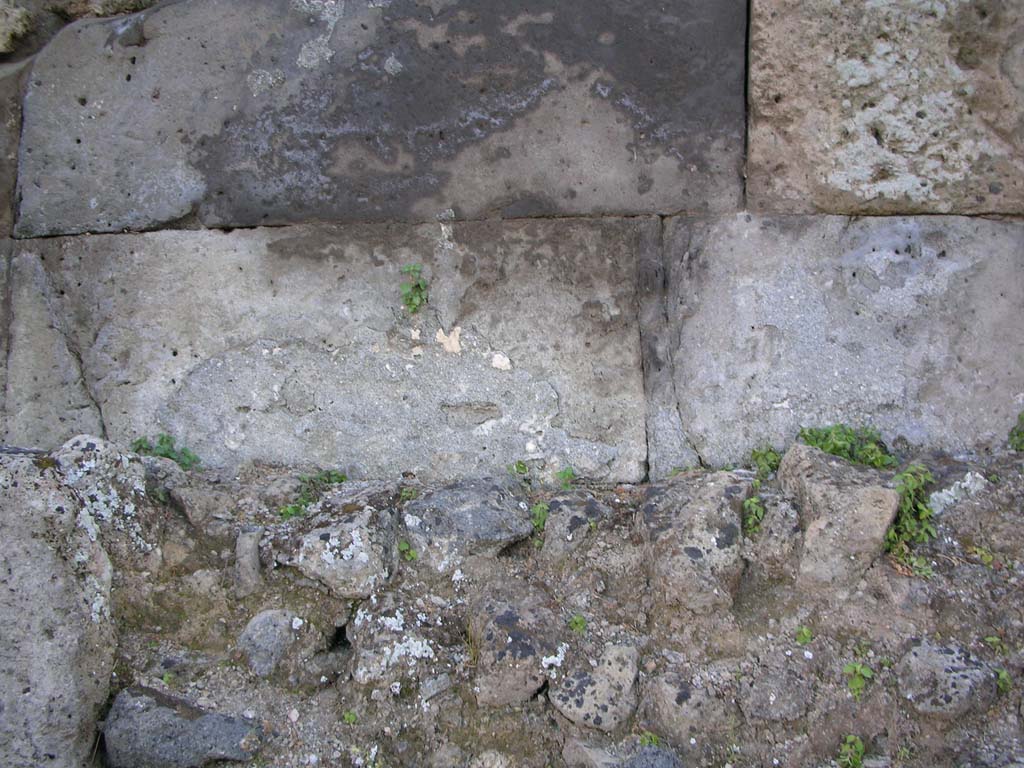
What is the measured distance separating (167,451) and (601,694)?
1.82 metres

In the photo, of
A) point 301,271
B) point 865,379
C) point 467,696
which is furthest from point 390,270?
point 865,379

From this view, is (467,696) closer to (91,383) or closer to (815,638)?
(815,638)

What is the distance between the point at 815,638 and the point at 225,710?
181 centimetres

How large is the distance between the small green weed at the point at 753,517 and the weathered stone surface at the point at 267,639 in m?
1.49

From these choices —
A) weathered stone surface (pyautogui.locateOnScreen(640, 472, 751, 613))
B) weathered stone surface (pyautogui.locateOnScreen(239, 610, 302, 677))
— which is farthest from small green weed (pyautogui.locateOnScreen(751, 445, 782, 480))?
weathered stone surface (pyautogui.locateOnScreen(239, 610, 302, 677))

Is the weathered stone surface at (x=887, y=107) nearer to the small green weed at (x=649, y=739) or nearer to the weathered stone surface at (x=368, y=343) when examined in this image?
the weathered stone surface at (x=368, y=343)

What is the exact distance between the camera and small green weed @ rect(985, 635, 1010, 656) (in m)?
2.71

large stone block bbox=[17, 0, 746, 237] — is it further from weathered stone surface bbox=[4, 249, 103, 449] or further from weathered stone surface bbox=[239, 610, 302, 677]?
weathered stone surface bbox=[239, 610, 302, 677]

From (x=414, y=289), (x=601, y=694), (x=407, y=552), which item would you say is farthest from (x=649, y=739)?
(x=414, y=289)

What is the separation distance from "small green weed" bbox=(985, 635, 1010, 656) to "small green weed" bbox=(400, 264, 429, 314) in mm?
2179

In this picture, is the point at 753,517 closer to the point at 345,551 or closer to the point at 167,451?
the point at 345,551

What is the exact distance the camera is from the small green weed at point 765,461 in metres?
3.23

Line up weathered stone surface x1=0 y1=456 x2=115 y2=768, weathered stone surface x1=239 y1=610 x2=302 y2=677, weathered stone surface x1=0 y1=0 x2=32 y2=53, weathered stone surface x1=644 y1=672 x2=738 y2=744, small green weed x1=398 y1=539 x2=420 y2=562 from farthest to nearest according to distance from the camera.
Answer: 1. weathered stone surface x1=0 y1=0 x2=32 y2=53
2. small green weed x1=398 y1=539 x2=420 y2=562
3. weathered stone surface x1=239 y1=610 x2=302 y2=677
4. weathered stone surface x1=644 y1=672 x2=738 y2=744
5. weathered stone surface x1=0 y1=456 x2=115 y2=768

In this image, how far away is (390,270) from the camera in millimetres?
3352
